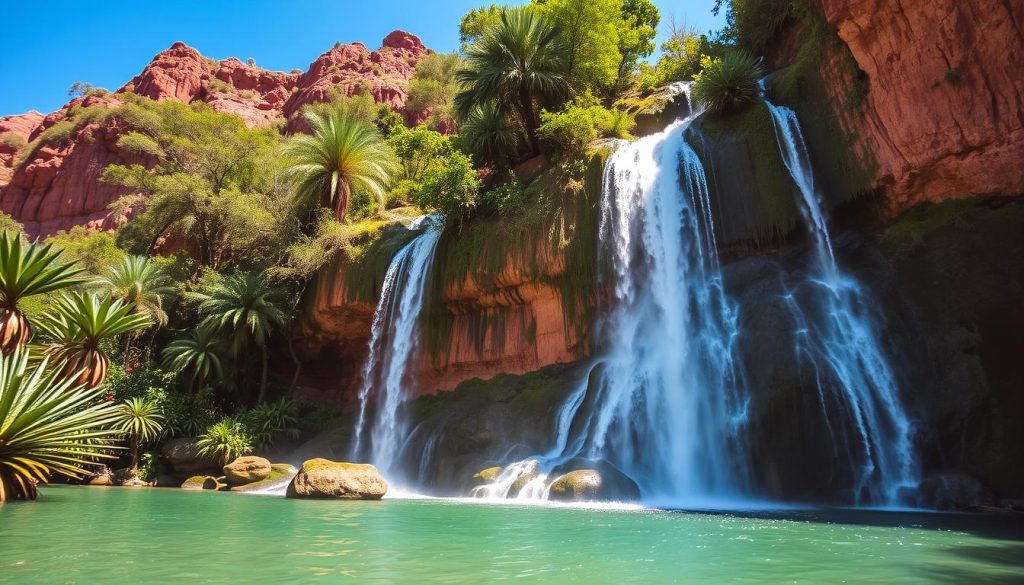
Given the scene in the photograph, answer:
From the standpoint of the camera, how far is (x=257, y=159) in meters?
33.5

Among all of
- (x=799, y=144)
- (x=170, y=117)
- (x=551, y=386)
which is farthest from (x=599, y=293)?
(x=170, y=117)

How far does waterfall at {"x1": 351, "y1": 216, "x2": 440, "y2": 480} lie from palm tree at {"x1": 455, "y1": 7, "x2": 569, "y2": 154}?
567cm

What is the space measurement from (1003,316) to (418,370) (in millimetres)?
17868

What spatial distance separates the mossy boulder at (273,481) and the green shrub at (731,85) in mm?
17247

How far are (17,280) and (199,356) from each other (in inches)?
489

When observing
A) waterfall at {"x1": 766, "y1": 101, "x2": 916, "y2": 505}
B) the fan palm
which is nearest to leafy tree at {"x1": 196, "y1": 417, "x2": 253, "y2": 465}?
the fan palm

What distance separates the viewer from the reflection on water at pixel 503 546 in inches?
185

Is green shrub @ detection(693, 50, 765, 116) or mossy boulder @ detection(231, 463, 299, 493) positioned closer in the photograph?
mossy boulder @ detection(231, 463, 299, 493)

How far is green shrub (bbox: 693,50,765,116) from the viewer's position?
18234mm

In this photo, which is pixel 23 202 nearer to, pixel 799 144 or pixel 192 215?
pixel 192 215

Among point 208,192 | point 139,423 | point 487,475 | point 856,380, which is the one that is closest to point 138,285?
point 139,423

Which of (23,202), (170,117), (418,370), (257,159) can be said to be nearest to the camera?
(418,370)

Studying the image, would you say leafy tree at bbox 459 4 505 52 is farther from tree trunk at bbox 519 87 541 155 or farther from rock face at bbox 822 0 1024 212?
rock face at bbox 822 0 1024 212

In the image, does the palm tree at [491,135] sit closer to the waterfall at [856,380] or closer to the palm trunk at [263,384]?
the palm trunk at [263,384]
